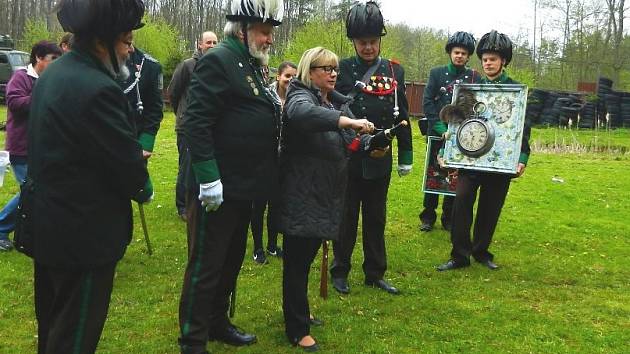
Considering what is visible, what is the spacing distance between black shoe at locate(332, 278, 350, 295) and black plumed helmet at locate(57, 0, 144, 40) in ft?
10.4

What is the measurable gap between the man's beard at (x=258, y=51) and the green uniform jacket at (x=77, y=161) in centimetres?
111

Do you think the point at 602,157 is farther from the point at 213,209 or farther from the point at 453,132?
the point at 213,209

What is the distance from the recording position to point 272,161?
3705 mm

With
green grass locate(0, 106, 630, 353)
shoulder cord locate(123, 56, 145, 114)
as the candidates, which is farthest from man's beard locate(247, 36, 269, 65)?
shoulder cord locate(123, 56, 145, 114)

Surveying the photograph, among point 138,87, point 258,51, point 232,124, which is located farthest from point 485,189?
point 138,87

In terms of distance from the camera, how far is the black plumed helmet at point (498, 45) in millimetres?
5718

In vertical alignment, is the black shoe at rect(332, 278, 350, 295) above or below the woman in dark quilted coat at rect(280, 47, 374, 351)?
below

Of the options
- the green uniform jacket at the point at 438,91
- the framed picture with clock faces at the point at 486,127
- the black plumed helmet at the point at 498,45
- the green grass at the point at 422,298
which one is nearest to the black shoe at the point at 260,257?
the green grass at the point at 422,298

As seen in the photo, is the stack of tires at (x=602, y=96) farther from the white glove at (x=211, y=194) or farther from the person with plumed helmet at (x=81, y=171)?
the person with plumed helmet at (x=81, y=171)

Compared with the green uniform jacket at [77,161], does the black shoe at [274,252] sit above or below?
below

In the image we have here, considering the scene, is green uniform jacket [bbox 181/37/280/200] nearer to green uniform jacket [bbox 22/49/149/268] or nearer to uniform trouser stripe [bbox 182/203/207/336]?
uniform trouser stripe [bbox 182/203/207/336]

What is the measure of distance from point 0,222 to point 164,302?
212 cm

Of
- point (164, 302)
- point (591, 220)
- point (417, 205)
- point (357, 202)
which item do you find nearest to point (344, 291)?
point (357, 202)

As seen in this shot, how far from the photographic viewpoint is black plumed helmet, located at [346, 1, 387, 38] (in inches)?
192
